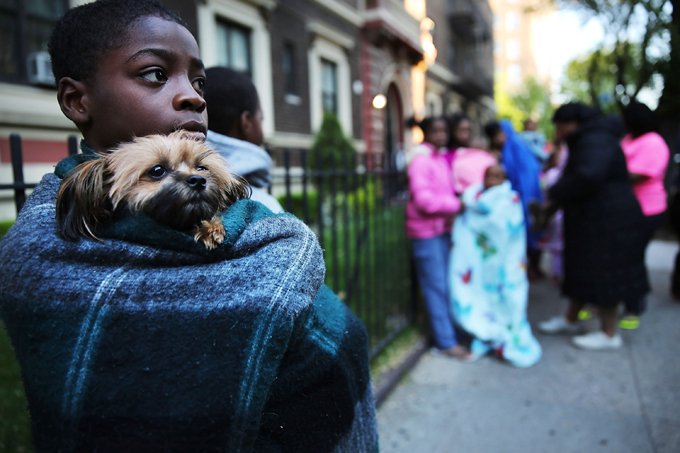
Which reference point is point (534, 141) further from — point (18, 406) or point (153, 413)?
point (153, 413)

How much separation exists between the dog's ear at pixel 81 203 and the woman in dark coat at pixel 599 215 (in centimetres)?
389

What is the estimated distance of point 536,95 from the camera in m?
42.9

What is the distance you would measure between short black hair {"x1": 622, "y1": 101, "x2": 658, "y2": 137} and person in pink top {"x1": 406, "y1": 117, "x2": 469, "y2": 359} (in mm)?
1837

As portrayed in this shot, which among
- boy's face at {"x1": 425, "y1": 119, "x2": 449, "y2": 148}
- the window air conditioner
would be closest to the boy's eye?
boy's face at {"x1": 425, "y1": 119, "x2": 449, "y2": 148}

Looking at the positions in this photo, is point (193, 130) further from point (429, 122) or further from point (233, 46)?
point (233, 46)

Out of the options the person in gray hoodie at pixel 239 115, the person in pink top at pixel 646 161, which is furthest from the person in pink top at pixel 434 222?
the person in gray hoodie at pixel 239 115

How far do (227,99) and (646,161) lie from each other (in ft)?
14.0

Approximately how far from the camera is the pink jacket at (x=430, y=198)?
3.97 m

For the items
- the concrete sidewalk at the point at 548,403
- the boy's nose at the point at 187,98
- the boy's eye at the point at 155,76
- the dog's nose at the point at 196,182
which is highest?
the boy's eye at the point at 155,76

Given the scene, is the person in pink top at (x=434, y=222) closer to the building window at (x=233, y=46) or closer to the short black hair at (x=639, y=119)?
the short black hair at (x=639, y=119)

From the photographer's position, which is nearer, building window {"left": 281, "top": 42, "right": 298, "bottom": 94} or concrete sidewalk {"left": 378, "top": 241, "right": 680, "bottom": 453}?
concrete sidewalk {"left": 378, "top": 241, "right": 680, "bottom": 453}

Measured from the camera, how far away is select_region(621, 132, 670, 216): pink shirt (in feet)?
14.9

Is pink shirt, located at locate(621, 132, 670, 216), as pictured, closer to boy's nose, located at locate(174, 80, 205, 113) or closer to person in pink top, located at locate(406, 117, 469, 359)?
person in pink top, located at locate(406, 117, 469, 359)

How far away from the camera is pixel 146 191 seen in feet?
3.05
